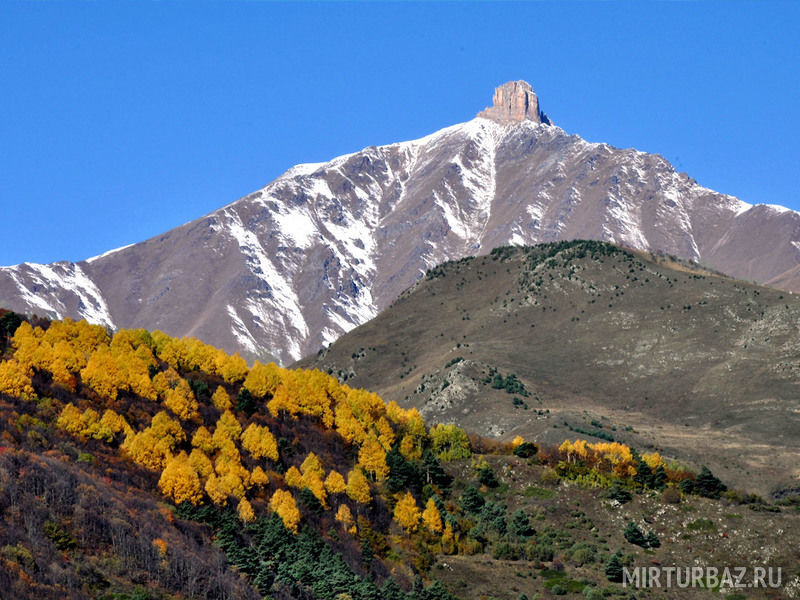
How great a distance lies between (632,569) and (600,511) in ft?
52.0

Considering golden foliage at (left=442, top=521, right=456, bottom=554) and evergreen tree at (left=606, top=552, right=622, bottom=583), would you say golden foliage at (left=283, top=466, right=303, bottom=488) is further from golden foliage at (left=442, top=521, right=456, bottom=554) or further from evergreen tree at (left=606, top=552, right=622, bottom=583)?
evergreen tree at (left=606, top=552, right=622, bottom=583)

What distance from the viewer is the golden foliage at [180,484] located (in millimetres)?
107250

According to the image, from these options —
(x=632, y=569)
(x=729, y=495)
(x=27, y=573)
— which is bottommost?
(x=27, y=573)

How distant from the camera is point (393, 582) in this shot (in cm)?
10056

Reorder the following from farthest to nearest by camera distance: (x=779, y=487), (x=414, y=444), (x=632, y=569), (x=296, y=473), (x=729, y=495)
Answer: (x=779, y=487)
(x=414, y=444)
(x=729, y=495)
(x=296, y=473)
(x=632, y=569)

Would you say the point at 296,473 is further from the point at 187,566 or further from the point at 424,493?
the point at 187,566

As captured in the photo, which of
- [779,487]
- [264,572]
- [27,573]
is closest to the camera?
[27,573]

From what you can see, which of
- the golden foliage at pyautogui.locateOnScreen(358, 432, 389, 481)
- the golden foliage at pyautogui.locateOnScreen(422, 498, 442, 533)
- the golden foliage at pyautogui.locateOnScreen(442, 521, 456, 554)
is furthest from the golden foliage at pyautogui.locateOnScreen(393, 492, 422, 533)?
the golden foliage at pyautogui.locateOnScreen(358, 432, 389, 481)

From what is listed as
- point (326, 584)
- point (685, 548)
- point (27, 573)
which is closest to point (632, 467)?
point (685, 548)

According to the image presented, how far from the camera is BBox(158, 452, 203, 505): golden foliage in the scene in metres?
107

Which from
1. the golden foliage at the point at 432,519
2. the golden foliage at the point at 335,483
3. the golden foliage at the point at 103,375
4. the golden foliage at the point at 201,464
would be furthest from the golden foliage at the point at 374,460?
the golden foliage at the point at 103,375

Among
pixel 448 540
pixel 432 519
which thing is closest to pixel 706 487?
pixel 448 540

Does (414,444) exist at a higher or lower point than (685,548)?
higher

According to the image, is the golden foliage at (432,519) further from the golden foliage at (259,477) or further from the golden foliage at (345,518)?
the golden foliage at (259,477)
